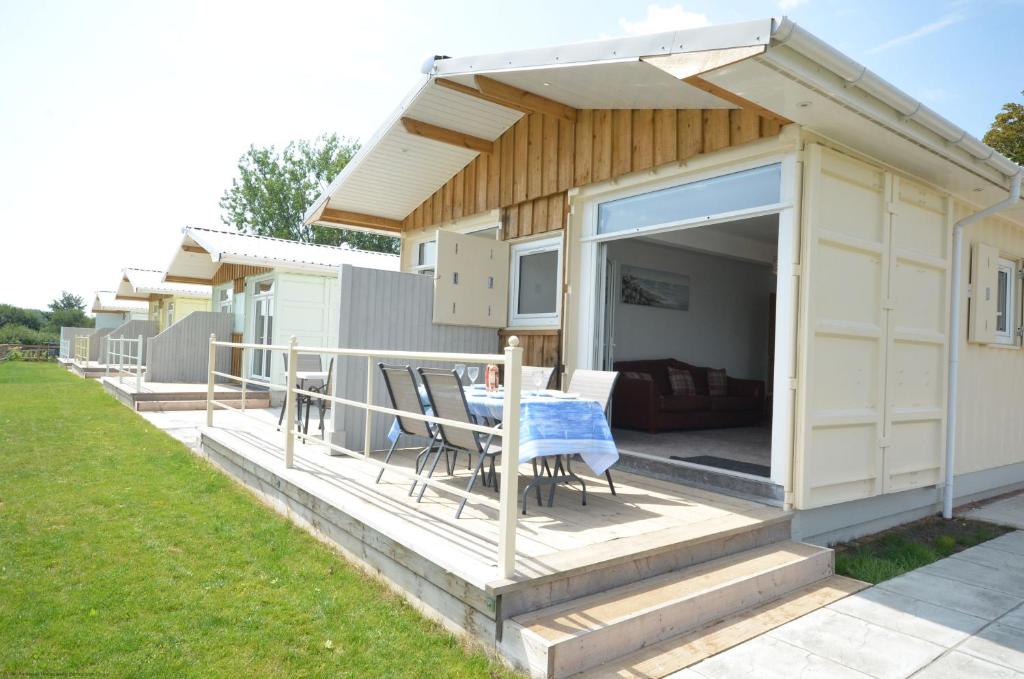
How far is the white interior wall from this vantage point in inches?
330

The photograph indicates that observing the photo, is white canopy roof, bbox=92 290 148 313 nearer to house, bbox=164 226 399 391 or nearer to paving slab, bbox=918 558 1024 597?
house, bbox=164 226 399 391

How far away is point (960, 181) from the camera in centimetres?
484

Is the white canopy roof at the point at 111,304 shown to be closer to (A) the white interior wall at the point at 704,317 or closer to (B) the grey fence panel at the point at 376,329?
(A) the white interior wall at the point at 704,317

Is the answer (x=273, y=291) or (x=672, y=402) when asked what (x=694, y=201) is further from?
(x=273, y=291)

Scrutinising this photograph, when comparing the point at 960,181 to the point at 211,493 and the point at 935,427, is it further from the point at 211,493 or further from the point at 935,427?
the point at 211,493

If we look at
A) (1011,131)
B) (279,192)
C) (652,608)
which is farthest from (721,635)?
(279,192)

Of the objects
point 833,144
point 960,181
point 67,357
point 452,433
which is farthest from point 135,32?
point 67,357

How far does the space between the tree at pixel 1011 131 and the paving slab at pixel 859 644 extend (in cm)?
1526

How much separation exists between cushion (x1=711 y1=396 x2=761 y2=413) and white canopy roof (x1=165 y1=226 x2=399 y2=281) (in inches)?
221

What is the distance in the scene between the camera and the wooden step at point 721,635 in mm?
2412

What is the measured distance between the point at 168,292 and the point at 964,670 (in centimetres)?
1966

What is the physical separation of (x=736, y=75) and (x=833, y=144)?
129 cm

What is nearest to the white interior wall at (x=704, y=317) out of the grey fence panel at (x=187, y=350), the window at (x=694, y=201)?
the window at (x=694, y=201)

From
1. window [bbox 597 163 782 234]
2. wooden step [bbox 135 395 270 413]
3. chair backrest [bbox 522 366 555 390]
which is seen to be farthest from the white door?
window [bbox 597 163 782 234]
